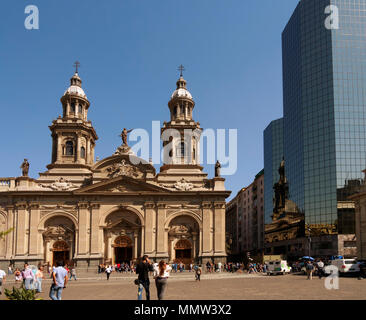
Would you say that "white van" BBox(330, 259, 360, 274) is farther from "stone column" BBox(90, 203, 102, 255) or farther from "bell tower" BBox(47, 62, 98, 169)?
"bell tower" BBox(47, 62, 98, 169)

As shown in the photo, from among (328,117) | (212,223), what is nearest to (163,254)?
(212,223)

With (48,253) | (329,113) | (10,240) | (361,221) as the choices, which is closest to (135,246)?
(48,253)

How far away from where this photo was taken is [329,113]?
77.8 meters

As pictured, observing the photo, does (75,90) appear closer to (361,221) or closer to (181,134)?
(181,134)

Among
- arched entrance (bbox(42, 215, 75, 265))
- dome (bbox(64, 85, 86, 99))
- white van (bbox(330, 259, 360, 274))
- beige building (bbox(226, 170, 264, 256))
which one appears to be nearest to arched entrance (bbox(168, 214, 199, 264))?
arched entrance (bbox(42, 215, 75, 265))

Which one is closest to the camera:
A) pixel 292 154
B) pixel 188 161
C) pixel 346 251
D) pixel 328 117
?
pixel 188 161

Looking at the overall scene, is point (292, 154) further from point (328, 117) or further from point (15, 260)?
point (15, 260)

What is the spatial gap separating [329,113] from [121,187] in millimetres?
42538

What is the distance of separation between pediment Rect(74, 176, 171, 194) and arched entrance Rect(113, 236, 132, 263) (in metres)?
6.56

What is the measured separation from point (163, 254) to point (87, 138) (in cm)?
2186

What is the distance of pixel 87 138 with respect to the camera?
6469 cm

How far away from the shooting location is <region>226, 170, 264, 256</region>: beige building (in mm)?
105750

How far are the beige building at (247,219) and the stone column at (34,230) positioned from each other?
58.0 metres

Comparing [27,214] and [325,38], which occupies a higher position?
[325,38]
